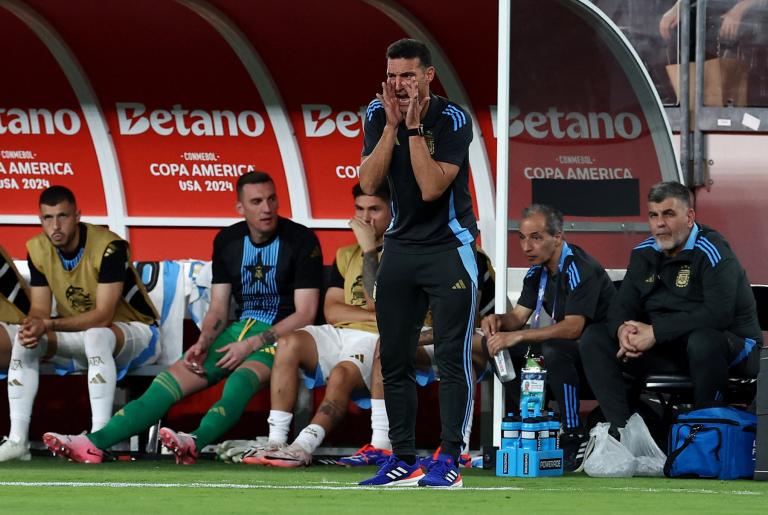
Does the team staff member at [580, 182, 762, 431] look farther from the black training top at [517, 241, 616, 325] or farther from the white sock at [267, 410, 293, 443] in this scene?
the white sock at [267, 410, 293, 443]

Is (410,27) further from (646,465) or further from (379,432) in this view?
(646,465)

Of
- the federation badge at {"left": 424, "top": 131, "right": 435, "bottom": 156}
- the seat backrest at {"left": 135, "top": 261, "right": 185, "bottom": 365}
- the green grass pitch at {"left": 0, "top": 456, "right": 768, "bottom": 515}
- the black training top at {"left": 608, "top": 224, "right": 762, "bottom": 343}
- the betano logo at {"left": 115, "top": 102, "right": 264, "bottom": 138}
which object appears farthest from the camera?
the betano logo at {"left": 115, "top": 102, "right": 264, "bottom": 138}

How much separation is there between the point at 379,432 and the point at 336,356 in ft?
1.70

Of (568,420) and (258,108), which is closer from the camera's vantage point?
(568,420)

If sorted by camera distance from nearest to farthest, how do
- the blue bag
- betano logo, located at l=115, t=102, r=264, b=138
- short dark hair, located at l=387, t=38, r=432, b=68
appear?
short dark hair, located at l=387, t=38, r=432, b=68, the blue bag, betano logo, located at l=115, t=102, r=264, b=138

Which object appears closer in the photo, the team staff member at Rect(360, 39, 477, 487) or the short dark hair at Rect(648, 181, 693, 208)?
the team staff member at Rect(360, 39, 477, 487)

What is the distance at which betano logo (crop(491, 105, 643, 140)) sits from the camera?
24.6 feet

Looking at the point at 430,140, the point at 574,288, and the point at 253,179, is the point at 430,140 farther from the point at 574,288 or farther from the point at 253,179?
the point at 253,179

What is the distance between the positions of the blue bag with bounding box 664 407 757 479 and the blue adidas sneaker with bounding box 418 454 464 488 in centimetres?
153

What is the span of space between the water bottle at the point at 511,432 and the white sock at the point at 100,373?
209 centimetres

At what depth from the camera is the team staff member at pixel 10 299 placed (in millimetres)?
8016

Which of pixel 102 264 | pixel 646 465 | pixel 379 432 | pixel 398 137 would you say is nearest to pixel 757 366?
pixel 646 465

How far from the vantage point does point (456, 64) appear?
8.72 m

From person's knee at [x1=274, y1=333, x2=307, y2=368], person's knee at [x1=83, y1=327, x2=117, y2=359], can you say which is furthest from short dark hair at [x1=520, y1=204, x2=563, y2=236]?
person's knee at [x1=83, y1=327, x2=117, y2=359]
